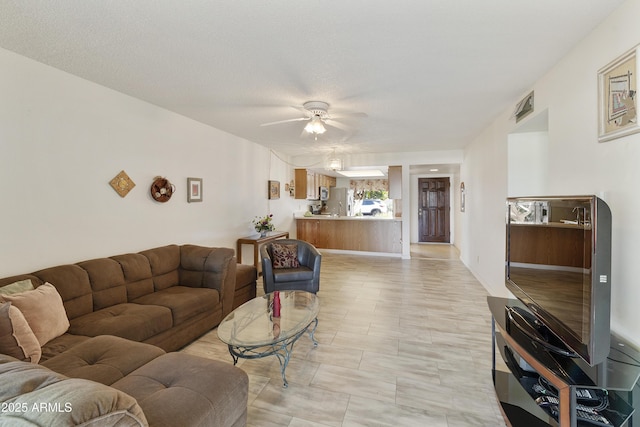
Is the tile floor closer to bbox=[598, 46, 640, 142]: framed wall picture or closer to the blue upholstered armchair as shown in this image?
the blue upholstered armchair

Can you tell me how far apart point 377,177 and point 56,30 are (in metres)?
7.97

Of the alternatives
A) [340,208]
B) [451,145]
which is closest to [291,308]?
[451,145]

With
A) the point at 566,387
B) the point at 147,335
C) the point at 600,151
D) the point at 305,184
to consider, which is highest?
Answer: the point at 305,184

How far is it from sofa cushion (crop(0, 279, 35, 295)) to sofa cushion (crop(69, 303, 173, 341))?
15.1 inches

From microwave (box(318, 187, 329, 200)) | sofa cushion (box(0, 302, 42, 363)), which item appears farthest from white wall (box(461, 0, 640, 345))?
microwave (box(318, 187, 329, 200))

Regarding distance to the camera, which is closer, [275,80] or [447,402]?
[447,402]

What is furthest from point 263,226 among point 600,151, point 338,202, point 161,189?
point 600,151

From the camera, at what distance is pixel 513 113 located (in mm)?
3074

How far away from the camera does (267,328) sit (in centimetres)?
217

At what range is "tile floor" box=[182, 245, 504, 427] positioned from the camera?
1770 mm

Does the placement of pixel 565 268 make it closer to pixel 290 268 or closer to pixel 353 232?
pixel 290 268

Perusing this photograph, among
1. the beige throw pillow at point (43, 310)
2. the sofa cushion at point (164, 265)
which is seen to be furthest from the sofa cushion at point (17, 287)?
the sofa cushion at point (164, 265)

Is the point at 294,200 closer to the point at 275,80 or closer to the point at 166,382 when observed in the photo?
the point at 275,80

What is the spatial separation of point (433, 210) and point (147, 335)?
8082mm
